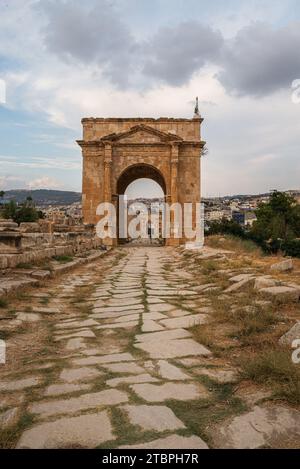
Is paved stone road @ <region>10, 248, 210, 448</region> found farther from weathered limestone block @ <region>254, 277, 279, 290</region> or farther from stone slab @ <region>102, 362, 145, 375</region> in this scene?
weathered limestone block @ <region>254, 277, 279, 290</region>

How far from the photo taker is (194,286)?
666 centimetres

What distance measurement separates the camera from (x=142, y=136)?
22281 mm

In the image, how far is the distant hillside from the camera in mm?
133000

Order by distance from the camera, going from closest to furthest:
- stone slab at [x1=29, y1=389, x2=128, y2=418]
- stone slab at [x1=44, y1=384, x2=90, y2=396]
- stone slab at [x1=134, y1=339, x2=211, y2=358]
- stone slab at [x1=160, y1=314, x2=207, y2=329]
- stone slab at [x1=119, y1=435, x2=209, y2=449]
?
stone slab at [x1=119, y1=435, x2=209, y2=449] < stone slab at [x1=29, y1=389, x2=128, y2=418] < stone slab at [x1=44, y1=384, x2=90, y2=396] < stone slab at [x1=134, y1=339, x2=211, y2=358] < stone slab at [x1=160, y1=314, x2=207, y2=329]

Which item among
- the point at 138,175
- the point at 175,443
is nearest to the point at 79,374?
the point at 175,443

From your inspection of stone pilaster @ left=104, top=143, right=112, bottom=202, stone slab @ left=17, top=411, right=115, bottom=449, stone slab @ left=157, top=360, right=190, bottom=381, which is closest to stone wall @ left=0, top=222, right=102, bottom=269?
stone pilaster @ left=104, top=143, right=112, bottom=202

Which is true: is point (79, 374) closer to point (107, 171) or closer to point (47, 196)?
point (107, 171)

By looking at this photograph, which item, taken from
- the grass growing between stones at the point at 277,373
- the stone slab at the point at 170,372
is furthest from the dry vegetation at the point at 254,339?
the stone slab at the point at 170,372

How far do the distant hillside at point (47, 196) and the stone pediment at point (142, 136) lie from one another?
109 metres

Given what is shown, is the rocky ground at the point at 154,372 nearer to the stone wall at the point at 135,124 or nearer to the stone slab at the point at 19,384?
the stone slab at the point at 19,384

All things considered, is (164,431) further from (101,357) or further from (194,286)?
(194,286)

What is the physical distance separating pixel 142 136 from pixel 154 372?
2053cm

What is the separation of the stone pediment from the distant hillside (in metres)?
109
